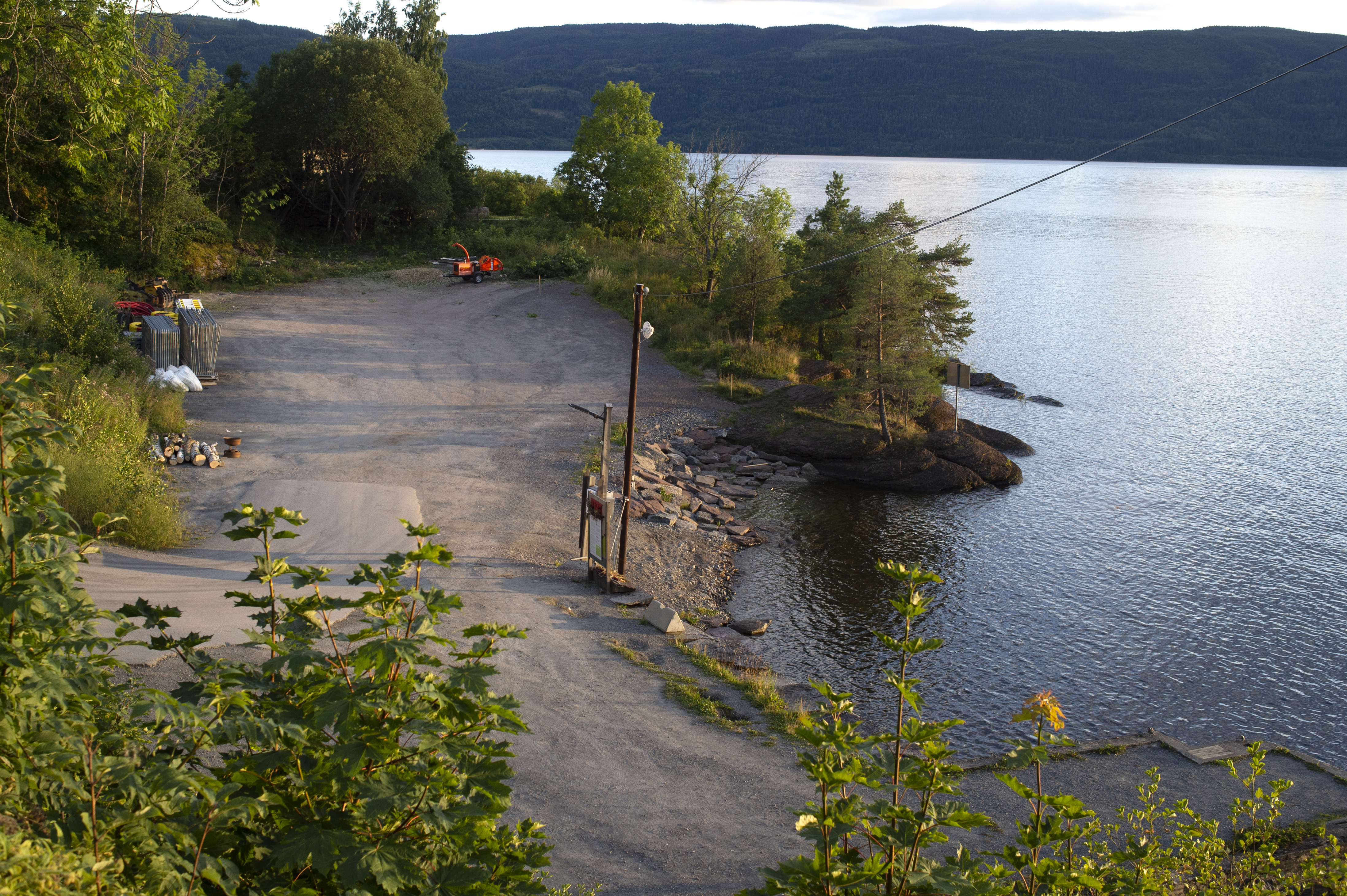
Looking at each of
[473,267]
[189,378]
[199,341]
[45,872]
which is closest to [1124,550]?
[45,872]

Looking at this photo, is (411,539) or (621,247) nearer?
(411,539)

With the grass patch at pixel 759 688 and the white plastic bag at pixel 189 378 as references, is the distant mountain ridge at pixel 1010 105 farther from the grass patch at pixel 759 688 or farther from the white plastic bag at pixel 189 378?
the grass patch at pixel 759 688

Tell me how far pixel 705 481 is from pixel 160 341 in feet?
44.9

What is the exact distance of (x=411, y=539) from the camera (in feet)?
51.2

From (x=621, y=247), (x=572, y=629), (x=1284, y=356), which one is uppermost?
(x=621, y=247)

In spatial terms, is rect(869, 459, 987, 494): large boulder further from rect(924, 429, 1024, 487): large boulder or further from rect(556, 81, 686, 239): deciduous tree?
rect(556, 81, 686, 239): deciduous tree

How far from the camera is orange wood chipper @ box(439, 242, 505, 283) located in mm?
35812

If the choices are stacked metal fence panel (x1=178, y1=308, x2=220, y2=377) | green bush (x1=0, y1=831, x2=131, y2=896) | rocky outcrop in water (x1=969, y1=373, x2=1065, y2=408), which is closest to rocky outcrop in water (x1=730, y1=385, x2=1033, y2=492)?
rocky outcrop in water (x1=969, y1=373, x2=1065, y2=408)

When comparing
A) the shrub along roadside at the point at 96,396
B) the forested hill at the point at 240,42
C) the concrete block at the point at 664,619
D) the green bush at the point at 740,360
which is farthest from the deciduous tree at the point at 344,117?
the forested hill at the point at 240,42

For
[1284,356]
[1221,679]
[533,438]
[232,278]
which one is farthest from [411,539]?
[1284,356]

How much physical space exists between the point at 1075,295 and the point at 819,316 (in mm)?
35036

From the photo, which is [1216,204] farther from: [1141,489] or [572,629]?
[572,629]

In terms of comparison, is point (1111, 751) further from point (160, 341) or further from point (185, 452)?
point (160, 341)

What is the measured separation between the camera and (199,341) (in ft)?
72.0
